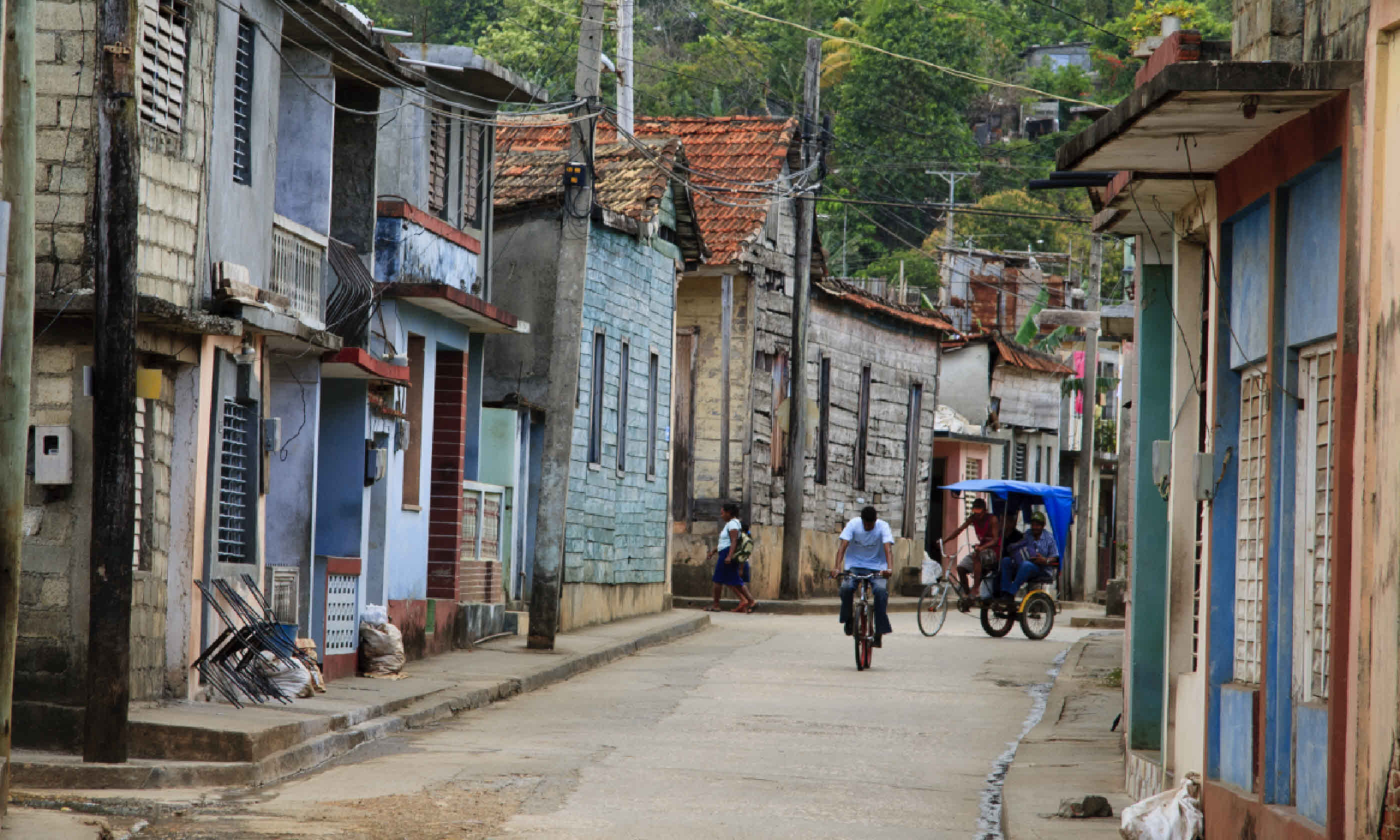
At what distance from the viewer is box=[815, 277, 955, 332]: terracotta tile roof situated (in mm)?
35656

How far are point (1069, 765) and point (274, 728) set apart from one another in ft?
17.3

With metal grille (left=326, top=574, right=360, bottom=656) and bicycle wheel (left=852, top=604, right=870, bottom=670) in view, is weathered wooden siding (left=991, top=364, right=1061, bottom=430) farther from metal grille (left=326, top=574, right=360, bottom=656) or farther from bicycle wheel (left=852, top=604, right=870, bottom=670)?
metal grille (left=326, top=574, right=360, bottom=656)

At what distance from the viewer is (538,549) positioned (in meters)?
19.6

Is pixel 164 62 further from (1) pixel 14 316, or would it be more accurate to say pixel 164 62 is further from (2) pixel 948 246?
(2) pixel 948 246

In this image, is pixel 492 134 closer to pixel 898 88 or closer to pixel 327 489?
pixel 327 489

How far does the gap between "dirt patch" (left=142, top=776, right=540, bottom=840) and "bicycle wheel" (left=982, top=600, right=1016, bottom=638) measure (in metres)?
15.0

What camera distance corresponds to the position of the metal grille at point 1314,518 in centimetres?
732

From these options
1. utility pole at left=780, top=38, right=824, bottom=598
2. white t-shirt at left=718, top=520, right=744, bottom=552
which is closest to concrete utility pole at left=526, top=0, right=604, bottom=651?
white t-shirt at left=718, top=520, right=744, bottom=552

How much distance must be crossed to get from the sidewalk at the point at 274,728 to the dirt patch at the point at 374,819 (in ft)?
2.80

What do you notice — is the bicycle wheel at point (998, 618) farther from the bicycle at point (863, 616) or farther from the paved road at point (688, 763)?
the bicycle at point (863, 616)

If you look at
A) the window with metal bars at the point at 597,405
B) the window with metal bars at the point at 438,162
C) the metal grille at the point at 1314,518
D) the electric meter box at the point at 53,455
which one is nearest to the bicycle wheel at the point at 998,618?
the window with metal bars at the point at 597,405

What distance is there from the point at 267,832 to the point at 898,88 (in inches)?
1849

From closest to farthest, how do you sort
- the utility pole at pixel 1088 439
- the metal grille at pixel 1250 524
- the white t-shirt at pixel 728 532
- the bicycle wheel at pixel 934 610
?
the metal grille at pixel 1250 524 → the bicycle wheel at pixel 934 610 → the white t-shirt at pixel 728 532 → the utility pole at pixel 1088 439

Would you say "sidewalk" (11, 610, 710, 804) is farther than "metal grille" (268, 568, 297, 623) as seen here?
No
